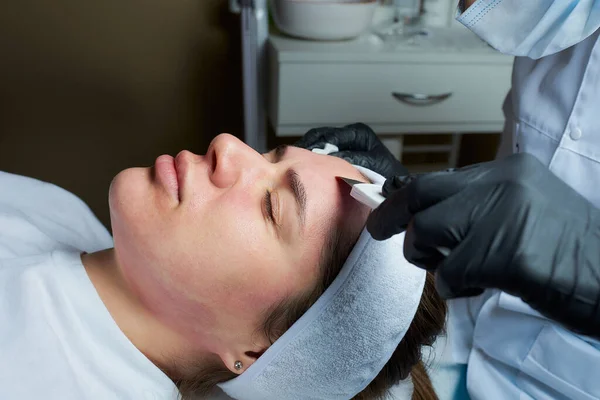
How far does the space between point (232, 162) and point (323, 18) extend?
90cm

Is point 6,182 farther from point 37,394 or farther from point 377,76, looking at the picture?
point 377,76

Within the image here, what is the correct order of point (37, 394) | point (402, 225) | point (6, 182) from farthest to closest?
point (6, 182)
point (37, 394)
point (402, 225)

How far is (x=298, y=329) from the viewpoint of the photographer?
0.93 metres

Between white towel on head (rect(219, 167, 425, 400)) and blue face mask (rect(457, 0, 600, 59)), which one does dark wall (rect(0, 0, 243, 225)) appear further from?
white towel on head (rect(219, 167, 425, 400))

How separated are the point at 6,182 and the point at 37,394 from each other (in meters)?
0.59

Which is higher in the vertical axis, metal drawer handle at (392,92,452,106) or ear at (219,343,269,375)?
metal drawer handle at (392,92,452,106)

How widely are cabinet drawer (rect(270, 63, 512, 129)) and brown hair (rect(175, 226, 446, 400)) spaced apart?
78cm

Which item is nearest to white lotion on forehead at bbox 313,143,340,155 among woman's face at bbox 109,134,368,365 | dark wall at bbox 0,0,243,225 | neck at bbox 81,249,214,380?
woman's face at bbox 109,134,368,365

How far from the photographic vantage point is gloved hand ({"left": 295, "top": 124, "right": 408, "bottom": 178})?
126cm

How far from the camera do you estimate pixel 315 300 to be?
0.95m

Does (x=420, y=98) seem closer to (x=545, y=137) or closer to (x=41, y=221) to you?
(x=545, y=137)

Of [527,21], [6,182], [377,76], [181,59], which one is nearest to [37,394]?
[6,182]

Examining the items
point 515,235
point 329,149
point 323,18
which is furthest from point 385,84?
point 515,235

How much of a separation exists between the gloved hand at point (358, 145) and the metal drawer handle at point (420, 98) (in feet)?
1.32
